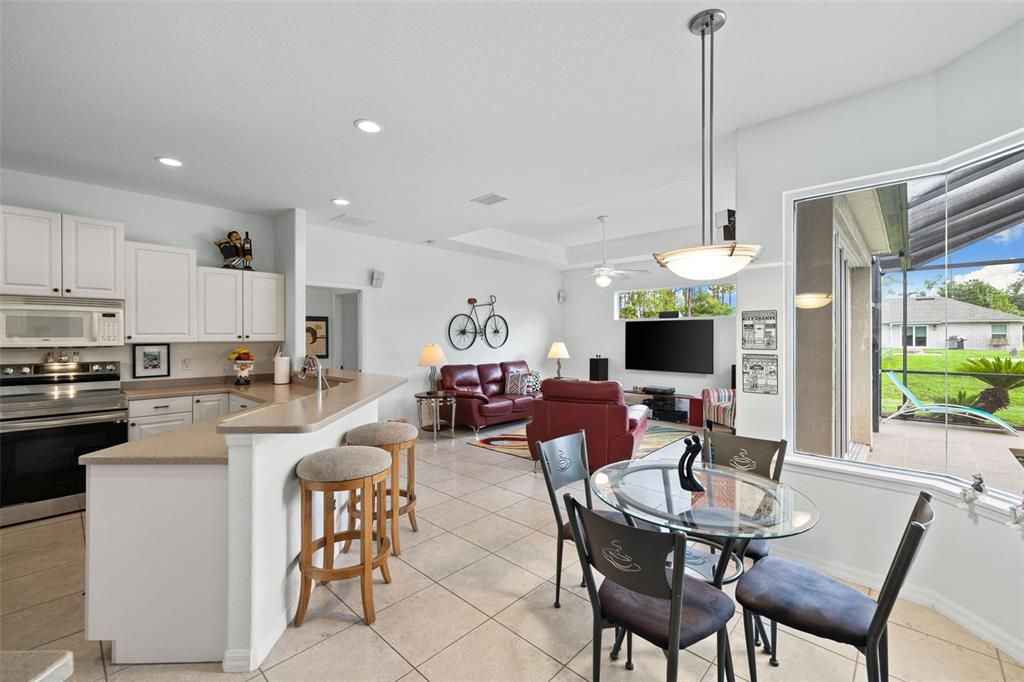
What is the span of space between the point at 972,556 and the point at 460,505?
10.1ft

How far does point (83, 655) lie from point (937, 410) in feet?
14.1

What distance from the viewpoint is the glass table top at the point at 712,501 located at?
1.73 m

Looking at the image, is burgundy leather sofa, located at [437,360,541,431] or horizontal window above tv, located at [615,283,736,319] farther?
horizontal window above tv, located at [615,283,736,319]

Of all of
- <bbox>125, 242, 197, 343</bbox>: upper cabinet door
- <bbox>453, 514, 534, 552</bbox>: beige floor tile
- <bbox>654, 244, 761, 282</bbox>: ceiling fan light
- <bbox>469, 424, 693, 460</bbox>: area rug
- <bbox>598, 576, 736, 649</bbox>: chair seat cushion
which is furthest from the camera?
<bbox>469, 424, 693, 460</bbox>: area rug

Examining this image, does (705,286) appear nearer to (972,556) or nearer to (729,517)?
(972,556)

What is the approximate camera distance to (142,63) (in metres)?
2.22

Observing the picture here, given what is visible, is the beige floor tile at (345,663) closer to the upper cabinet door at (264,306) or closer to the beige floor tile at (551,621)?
the beige floor tile at (551,621)

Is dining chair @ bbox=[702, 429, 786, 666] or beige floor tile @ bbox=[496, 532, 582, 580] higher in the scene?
dining chair @ bbox=[702, 429, 786, 666]

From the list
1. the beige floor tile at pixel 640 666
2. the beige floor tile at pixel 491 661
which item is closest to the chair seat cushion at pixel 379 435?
the beige floor tile at pixel 491 661

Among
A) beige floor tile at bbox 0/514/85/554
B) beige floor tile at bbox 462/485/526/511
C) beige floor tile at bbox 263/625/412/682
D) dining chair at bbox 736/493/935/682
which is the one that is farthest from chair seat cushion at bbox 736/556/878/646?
beige floor tile at bbox 0/514/85/554

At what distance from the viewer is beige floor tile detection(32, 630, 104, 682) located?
1869mm

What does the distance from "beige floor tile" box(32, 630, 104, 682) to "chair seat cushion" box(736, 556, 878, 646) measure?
2639 millimetres

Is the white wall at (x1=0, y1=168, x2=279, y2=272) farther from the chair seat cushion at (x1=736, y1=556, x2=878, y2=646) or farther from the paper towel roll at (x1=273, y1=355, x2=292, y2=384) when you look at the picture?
the chair seat cushion at (x1=736, y1=556, x2=878, y2=646)

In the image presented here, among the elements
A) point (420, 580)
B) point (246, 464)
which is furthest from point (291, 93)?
point (420, 580)
